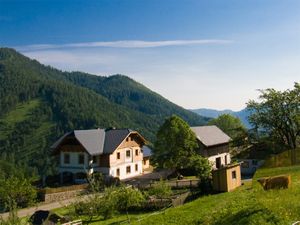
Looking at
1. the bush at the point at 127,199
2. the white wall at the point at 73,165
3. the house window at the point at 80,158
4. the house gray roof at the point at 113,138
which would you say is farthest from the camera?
the house gray roof at the point at 113,138

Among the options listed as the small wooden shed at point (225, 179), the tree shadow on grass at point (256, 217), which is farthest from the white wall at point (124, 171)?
the tree shadow on grass at point (256, 217)

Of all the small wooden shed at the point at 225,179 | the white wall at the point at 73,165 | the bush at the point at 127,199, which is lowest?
the bush at the point at 127,199

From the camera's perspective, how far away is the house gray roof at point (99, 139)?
63125 mm

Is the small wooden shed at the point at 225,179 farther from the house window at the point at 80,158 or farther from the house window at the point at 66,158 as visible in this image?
the house window at the point at 66,158

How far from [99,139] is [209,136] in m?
20.9

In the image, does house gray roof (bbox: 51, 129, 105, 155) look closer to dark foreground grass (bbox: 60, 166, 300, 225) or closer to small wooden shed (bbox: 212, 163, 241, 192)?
small wooden shed (bbox: 212, 163, 241, 192)

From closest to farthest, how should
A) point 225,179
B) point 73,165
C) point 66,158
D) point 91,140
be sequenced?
point 225,179 → point 73,165 → point 66,158 → point 91,140

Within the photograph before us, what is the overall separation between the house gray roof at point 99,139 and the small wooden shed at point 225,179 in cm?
2798

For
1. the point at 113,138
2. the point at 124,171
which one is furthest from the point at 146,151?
the point at 113,138

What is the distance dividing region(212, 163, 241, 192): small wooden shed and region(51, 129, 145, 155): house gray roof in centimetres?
2798

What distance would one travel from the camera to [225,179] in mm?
37281

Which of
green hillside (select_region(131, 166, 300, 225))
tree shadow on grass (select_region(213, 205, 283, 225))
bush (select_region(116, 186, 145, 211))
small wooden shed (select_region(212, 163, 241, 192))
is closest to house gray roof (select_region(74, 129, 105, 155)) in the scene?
bush (select_region(116, 186, 145, 211))

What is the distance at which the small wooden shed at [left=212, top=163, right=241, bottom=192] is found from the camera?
3688cm

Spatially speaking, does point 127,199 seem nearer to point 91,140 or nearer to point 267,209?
point 267,209
